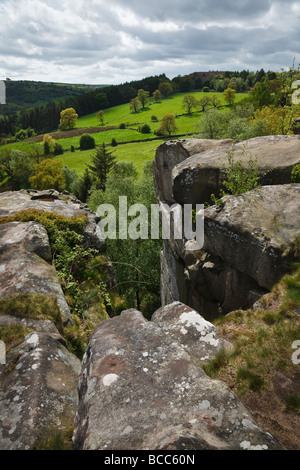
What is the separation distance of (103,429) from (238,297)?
31.3ft

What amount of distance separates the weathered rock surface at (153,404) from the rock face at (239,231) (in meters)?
6.37

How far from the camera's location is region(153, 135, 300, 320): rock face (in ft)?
38.3

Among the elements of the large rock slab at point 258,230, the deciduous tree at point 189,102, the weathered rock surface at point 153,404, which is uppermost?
the deciduous tree at point 189,102

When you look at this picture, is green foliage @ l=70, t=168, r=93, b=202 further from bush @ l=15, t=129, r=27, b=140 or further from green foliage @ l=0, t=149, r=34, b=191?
bush @ l=15, t=129, r=27, b=140

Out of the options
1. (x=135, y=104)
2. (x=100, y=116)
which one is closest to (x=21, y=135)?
(x=100, y=116)

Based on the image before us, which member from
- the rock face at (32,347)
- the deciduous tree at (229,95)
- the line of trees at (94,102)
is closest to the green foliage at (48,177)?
the rock face at (32,347)

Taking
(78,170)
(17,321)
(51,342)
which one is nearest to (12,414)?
(51,342)

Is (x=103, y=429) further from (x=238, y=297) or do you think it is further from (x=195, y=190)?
(x=195, y=190)

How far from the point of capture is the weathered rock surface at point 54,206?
59.2ft

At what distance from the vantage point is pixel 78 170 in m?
94.9

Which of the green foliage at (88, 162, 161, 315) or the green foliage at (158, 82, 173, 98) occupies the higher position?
the green foliage at (158, 82, 173, 98)

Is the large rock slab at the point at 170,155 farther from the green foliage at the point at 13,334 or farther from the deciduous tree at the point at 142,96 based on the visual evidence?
the deciduous tree at the point at 142,96

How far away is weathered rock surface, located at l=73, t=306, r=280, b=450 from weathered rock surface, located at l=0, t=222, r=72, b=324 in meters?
5.31

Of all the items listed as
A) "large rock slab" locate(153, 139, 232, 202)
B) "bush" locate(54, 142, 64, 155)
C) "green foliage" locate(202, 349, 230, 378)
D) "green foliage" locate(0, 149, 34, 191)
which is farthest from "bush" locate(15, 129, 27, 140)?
"green foliage" locate(202, 349, 230, 378)
